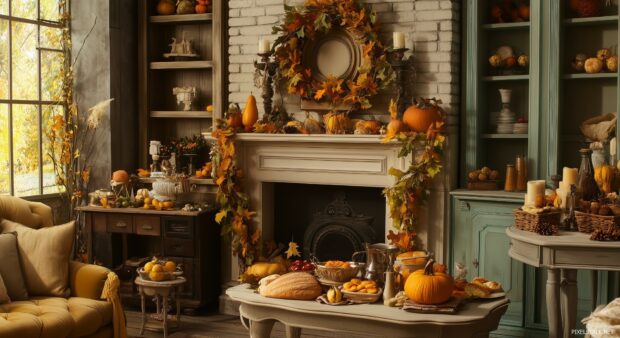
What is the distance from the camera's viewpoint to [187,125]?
705 cm

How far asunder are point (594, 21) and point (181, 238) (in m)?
3.38

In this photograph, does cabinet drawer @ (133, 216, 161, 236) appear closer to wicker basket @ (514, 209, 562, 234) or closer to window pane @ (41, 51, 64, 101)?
window pane @ (41, 51, 64, 101)

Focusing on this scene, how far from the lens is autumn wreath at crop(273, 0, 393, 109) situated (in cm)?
575

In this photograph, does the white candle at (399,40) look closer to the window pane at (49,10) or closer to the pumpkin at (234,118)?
the pumpkin at (234,118)

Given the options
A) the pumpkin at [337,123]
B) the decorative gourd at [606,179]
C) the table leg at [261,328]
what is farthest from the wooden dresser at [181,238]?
the decorative gourd at [606,179]

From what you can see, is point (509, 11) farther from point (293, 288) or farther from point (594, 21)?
point (293, 288)

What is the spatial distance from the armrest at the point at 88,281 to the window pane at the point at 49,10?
2.77m

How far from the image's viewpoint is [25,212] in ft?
17.0

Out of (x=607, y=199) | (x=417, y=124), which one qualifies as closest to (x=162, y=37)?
(x=417, y=124)

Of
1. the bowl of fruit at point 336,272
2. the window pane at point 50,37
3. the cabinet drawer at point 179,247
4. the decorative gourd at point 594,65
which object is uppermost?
the window pane at point 50,37

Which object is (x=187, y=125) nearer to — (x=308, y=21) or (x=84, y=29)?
(x=84, y=29)

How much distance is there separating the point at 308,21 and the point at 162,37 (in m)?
1.72

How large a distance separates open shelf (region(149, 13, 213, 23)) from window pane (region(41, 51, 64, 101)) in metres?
0.88

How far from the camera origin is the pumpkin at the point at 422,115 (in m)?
5.46
